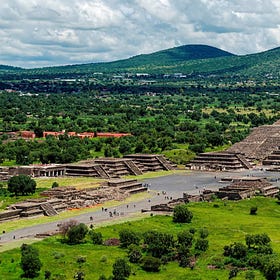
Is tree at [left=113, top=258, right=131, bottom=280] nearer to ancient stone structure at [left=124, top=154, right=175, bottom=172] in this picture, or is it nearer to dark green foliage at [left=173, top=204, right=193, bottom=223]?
dark green foliage at [left=173, top=204, right=193, bottom=223]

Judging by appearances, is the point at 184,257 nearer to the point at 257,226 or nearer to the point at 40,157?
the point at 257,226

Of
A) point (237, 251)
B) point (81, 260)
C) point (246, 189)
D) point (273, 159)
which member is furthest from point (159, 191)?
point (81, 260)

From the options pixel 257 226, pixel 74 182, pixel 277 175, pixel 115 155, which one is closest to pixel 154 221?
pixel 257 226

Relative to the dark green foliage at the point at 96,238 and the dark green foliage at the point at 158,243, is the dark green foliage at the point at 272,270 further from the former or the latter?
the dark green foliage at the point at 96,238

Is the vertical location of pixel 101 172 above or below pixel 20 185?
below

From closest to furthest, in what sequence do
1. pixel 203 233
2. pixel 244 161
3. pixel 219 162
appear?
pixel 203 233, pixel 219 162, pixel 244 161

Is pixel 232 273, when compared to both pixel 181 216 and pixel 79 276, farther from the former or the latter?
pixel 181 216
